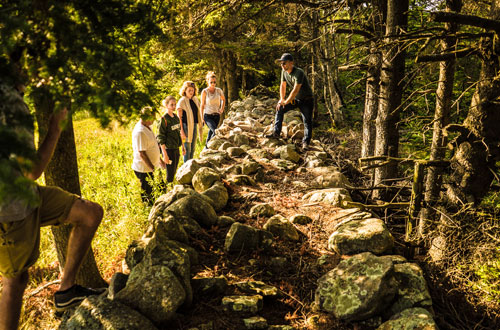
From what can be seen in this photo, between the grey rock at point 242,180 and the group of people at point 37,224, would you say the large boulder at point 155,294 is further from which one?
the grey rock at point 242,180

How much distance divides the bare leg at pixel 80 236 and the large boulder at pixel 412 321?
264 centimetres

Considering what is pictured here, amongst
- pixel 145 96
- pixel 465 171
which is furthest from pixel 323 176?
pixel 145 96

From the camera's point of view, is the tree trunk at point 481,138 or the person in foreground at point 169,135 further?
the person in foreground at point 169,135

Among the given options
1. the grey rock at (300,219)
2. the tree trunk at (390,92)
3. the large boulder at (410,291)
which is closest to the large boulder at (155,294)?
the large boulder at (410,291)

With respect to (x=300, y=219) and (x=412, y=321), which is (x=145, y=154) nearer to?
(x=300, y=219)

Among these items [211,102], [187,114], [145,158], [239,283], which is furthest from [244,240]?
[211,102]

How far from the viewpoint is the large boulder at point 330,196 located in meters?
4.92

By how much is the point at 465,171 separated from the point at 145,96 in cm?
347

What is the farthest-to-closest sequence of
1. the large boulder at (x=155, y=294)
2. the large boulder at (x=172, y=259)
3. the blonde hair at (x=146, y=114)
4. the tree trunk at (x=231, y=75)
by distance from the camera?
the tree trunk at (x=231, y=75) < the large boulder at (x=172, y=259) < the large boulder at (x=155, y=294) < the blonde hair at (x=146, y=114)

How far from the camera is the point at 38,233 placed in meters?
2.40

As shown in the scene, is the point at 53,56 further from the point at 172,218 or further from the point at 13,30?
the point at 172,218

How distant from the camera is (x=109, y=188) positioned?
7.02 meters

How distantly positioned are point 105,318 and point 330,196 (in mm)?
3685

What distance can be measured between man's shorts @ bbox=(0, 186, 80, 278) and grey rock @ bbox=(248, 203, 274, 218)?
8.46ft
